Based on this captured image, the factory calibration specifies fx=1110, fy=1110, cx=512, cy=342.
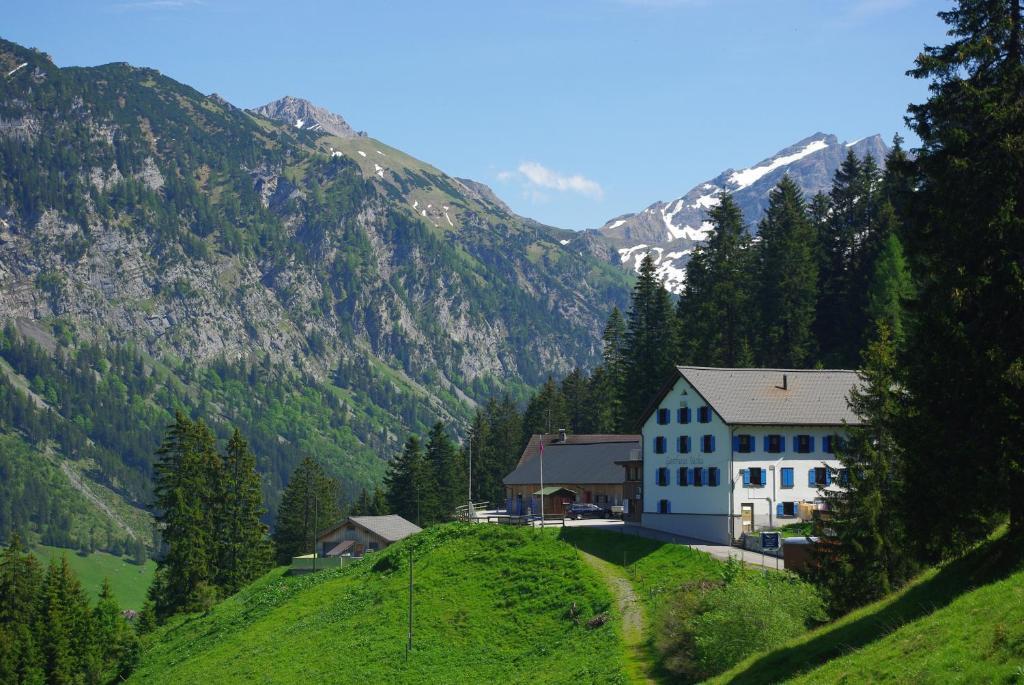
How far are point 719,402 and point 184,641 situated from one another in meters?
47.6

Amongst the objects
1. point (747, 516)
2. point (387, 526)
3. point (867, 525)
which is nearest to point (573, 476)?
point (387, 526)

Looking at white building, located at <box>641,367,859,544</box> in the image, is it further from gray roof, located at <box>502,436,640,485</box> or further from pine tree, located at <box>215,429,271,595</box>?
pine tree, located at <box>215,429,271,595</box>

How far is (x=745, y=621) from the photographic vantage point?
43.8 m

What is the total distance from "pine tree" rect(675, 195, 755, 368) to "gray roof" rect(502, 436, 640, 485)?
12.1m

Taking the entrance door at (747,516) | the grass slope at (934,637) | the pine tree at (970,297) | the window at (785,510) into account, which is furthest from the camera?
the window at (785,510)

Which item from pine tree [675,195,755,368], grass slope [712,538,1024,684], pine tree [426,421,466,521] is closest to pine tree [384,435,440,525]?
pine tree [426,421,466,521]

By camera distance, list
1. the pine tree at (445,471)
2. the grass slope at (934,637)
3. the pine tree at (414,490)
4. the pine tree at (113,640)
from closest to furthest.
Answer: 1. the grass slope at (934,637)
2. the pine tree at (113,640)
3. the pine tree at (414,490)
4. the pine tree at (445,471)

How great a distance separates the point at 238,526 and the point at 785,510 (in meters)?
60.9

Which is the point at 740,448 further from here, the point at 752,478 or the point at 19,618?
the point at 19,618

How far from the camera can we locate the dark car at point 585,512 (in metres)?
101

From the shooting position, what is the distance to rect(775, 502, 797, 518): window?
7556cm

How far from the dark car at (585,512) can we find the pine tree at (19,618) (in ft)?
156

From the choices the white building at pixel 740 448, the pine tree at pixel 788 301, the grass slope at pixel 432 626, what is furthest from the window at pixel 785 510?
the pine tree at pixel 788 301

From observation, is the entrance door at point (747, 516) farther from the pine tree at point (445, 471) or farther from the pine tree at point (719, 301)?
the pine tree at point (445, 471)
